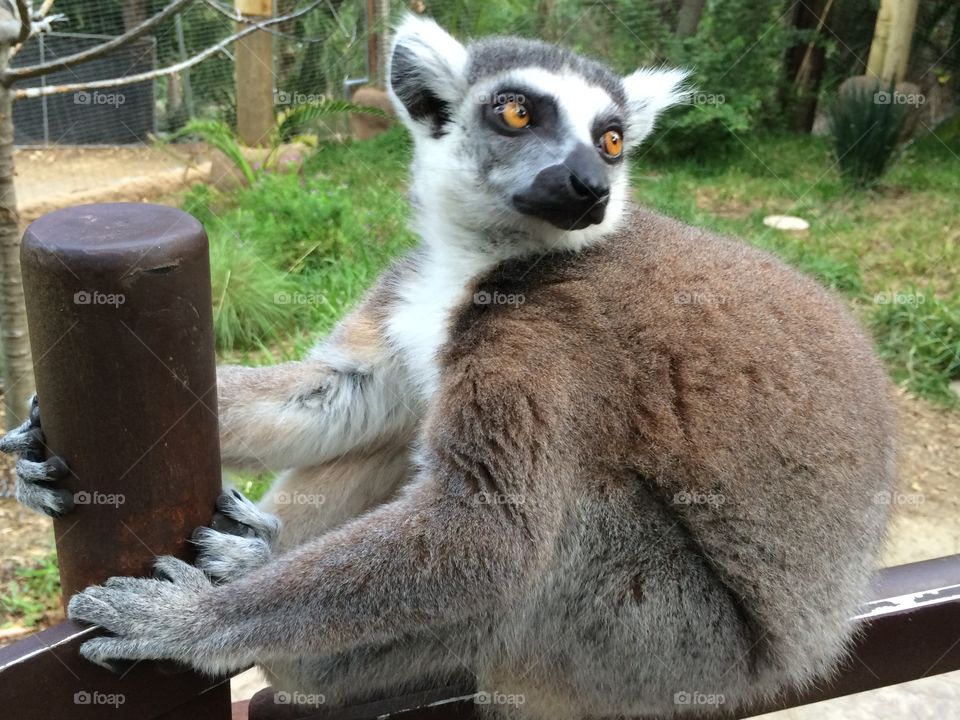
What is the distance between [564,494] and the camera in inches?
99.0


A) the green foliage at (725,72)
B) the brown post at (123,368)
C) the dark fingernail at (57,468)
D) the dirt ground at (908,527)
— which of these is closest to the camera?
the brown post at (123,368)

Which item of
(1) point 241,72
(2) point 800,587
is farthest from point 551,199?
(1) point 241,72

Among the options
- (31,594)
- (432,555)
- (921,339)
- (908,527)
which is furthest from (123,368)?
(921,339)

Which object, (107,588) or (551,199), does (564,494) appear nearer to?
(551,199)

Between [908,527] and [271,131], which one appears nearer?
[908,527]

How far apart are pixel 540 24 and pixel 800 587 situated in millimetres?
11952

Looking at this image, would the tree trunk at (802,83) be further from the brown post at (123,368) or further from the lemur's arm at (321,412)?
the brown post at (123,368)

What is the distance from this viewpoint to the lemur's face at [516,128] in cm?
281

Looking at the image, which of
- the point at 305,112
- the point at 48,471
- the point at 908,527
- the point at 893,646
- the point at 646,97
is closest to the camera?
the point at 48,471

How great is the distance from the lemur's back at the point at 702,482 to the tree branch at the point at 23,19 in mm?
2894

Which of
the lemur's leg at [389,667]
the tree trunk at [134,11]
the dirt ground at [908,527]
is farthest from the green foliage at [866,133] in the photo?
the lemur's leg at [389,667]

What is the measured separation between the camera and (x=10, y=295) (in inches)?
220

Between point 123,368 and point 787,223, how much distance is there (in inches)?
389

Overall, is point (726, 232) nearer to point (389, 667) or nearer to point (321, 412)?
point (321, 412)
